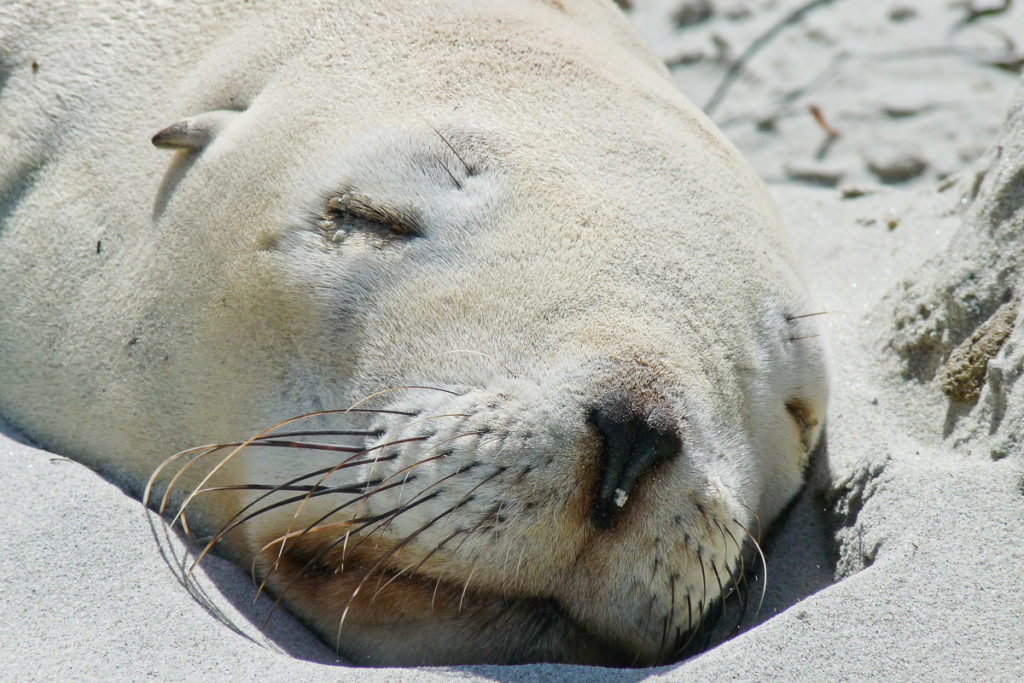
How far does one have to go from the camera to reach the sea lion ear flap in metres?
2.50

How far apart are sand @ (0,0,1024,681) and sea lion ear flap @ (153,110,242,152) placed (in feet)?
2.62

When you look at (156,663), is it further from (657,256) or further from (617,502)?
(657,256)

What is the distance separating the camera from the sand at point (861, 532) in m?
1.88

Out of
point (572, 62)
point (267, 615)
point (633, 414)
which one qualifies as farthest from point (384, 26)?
point (267, 615)

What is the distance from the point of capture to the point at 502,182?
2.30 meters

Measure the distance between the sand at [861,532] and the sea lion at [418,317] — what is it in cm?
15

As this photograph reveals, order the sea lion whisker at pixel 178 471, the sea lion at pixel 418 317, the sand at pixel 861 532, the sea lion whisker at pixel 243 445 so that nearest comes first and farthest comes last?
the sand at pixel 861 532 < the sea lion at pixel 418 317 < the sea lion whisker at pixel 243 445 < the sea lion whisker at pixel 178 471

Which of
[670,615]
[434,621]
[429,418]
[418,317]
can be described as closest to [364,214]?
[418,317]

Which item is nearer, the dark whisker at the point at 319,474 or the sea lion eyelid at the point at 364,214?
the dark whisker at the point at 319,474

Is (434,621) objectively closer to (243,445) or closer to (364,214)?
(243,445)

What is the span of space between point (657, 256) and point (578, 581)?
73 cm

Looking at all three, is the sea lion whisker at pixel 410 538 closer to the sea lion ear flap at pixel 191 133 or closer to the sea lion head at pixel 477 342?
the sea lion head at pixel 477 342

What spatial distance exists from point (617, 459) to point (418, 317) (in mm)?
518

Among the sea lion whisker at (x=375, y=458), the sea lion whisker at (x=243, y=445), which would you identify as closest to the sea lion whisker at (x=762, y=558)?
the sea lion whisker at (x=375, y=458)
